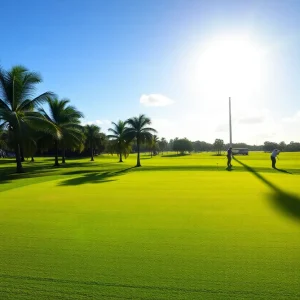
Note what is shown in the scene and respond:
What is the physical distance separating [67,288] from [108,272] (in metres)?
0.62

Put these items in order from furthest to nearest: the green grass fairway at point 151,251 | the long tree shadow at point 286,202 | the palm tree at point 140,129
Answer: the palm tree at point 140,129 < the long tree shadow at point 286,202 < the green grass fairway at point 151,251

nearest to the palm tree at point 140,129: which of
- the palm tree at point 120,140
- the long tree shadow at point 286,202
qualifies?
the palm tree at point 120,140

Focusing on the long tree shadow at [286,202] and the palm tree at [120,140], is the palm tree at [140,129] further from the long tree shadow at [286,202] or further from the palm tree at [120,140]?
the long tree shadow at [286,202]

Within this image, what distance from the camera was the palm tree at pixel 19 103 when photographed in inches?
824

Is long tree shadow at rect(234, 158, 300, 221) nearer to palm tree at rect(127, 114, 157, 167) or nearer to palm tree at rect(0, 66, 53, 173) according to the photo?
palm tree at rect(0, 66, 53, 173)

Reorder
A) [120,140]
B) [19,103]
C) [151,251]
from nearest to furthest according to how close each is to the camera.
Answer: [151,251] < [19,103] < [120,140]

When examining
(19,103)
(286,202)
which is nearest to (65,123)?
(19,103)

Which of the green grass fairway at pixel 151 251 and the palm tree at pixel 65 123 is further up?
the palm tree at pixel 65 123

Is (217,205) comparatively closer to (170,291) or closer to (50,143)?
(170,291)

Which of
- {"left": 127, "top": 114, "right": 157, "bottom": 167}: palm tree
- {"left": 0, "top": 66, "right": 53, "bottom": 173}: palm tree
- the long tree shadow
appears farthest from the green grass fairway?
{"left": 127, "top": 114, "right": 157, "bottom": 167}: palm tree

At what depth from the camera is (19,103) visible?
2358 cm

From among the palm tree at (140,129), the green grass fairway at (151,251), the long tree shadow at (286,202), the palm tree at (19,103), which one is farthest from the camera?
the palm tree at (140,129)

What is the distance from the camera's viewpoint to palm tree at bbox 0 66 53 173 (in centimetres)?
2094

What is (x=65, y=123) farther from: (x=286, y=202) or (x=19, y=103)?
(x=286, y=202)
